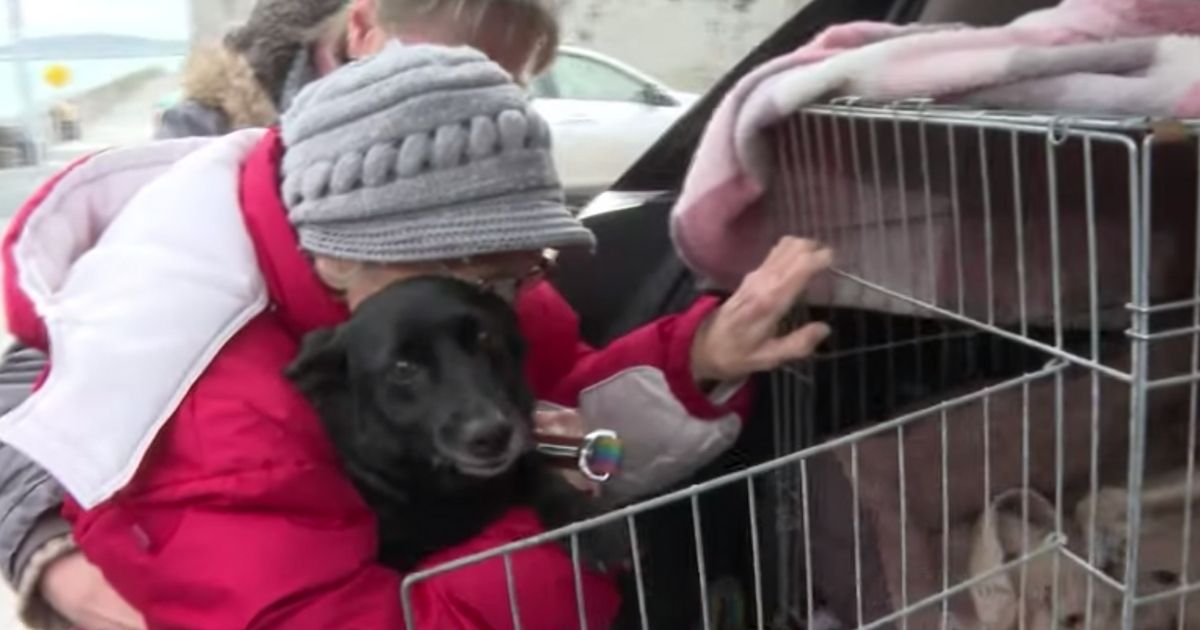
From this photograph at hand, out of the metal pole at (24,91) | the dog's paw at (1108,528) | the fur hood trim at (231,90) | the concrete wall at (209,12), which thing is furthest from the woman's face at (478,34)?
the metal pole at (24,91)

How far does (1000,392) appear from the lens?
0.71 meters

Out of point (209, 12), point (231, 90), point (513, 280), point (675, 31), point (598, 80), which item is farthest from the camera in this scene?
point (598, 80)

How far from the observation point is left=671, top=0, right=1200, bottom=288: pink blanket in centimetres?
66

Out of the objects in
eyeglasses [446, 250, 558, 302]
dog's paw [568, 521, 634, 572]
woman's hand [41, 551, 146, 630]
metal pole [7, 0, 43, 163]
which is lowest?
woman's hand [41, 551, 146, 630]

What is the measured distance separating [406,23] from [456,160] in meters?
0.30

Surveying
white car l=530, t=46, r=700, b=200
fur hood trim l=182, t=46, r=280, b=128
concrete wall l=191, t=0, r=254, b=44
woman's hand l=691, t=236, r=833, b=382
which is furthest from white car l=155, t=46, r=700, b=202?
woman's hand l=691, t=236, r=833, b=382

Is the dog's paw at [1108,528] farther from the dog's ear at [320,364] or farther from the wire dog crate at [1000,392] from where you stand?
the dog's ear at [320,364]

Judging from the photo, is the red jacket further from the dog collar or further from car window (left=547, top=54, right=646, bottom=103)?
car window (left=547, top=54, right=646, bottom=103)

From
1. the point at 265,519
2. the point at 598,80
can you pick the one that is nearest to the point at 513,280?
the point at 265,519

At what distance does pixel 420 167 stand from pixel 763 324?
242 mm

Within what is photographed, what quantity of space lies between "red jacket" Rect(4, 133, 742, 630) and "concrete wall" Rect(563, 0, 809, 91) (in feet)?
3.28

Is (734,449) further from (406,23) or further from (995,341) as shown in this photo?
(406,23)

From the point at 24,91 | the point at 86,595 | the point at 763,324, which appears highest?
the point at 24,91

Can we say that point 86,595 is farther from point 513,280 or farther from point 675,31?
point 675,31
